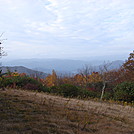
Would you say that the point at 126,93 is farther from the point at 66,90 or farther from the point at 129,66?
the point at 129,66

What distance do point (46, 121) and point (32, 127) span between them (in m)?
0.48

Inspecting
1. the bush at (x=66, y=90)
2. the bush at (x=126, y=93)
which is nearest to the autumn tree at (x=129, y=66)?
the bush at (x=126, y=93)

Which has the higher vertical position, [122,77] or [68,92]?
[122,77]

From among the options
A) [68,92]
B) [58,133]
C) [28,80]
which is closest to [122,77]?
[68,92]

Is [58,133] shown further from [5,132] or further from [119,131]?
[119,131]

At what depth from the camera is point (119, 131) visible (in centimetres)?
323

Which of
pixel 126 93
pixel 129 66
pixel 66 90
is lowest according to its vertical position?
pixel 66 90

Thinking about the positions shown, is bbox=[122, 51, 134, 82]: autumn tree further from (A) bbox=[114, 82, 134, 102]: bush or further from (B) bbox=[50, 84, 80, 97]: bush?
(B) bbox=[50, 84, 80, 97]: bush

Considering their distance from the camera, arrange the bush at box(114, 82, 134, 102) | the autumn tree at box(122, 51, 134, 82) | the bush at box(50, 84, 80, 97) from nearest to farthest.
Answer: the bush at box(114, 82, 134, 102)
the bush at box(50, 84, 80, 97)
the autumn tree at box(122, 51, 134, 82)

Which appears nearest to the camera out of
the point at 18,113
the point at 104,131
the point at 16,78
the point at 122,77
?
the point at 104,131

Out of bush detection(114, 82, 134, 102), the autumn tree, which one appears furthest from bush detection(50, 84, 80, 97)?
the autumn tree

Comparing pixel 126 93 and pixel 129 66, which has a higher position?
pixel 129 66

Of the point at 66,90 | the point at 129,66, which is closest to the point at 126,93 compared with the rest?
the point at 66,90

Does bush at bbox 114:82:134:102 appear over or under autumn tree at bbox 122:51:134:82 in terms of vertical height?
under
